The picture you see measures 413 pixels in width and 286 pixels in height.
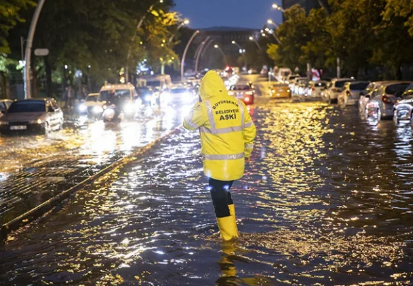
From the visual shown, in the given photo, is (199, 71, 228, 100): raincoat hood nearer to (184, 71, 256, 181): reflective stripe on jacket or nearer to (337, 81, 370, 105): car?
(184, 71, 256, 181): reflective stripe on jacket

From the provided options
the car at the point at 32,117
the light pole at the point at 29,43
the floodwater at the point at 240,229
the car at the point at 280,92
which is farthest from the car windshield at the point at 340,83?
the floodwater at the point at 240,229

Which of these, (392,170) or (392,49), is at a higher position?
(392,49)

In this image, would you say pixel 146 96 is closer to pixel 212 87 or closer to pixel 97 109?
pixel 97 109

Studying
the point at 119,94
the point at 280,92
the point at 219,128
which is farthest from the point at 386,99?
the point at 280,92

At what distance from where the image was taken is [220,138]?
340 inches

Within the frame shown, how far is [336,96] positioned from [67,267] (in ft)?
137

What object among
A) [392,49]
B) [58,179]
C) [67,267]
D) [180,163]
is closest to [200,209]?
[67,267]

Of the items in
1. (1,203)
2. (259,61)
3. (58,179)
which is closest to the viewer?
(1,203)

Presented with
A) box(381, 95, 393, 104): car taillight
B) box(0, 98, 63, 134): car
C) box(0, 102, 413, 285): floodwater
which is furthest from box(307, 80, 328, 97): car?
box(0, 102, 413, 285): floodwater

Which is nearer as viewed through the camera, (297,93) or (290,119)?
(290,119)

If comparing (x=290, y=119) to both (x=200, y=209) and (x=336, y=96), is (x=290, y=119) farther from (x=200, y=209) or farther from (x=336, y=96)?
(x=200, y=209)

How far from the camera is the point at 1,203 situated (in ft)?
39.9

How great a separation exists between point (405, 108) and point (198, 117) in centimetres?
1863

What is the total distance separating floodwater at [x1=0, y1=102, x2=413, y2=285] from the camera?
748 cm
